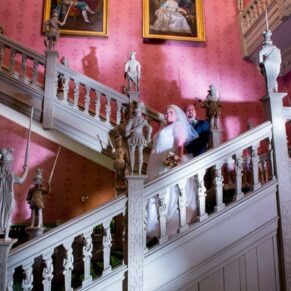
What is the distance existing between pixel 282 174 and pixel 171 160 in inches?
46.3

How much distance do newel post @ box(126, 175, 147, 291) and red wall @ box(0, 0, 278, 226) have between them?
4.47m

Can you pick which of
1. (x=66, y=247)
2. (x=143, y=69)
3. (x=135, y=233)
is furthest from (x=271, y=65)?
(x=143, y=69)

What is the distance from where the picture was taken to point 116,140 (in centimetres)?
566

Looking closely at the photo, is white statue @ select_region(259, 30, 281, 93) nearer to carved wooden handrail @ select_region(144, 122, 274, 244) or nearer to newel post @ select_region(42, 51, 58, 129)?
carved wooden handrail @ select_region(144, 122, 274, 244)

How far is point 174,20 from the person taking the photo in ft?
28.3

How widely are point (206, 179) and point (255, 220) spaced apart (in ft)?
4.99

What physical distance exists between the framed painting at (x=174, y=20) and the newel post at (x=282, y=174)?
198 inches

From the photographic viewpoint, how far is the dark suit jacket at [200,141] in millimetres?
4916

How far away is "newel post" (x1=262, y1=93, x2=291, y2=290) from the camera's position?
3.52 metres

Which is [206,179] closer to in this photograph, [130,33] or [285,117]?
[285,117]

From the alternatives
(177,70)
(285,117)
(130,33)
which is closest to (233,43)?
(177,70)

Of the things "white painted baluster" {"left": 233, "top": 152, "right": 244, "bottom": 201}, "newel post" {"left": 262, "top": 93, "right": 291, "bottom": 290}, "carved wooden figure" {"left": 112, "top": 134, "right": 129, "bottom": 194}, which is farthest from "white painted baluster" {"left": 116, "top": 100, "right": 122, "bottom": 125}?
"white painted baluster" {"left": 233, "top": 152, "right": 244, "bottom": 201}

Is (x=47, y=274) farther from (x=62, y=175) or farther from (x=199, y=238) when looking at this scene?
(x=62, y=175)

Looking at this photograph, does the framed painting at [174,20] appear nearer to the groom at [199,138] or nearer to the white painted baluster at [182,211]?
the groom at [199,138]
